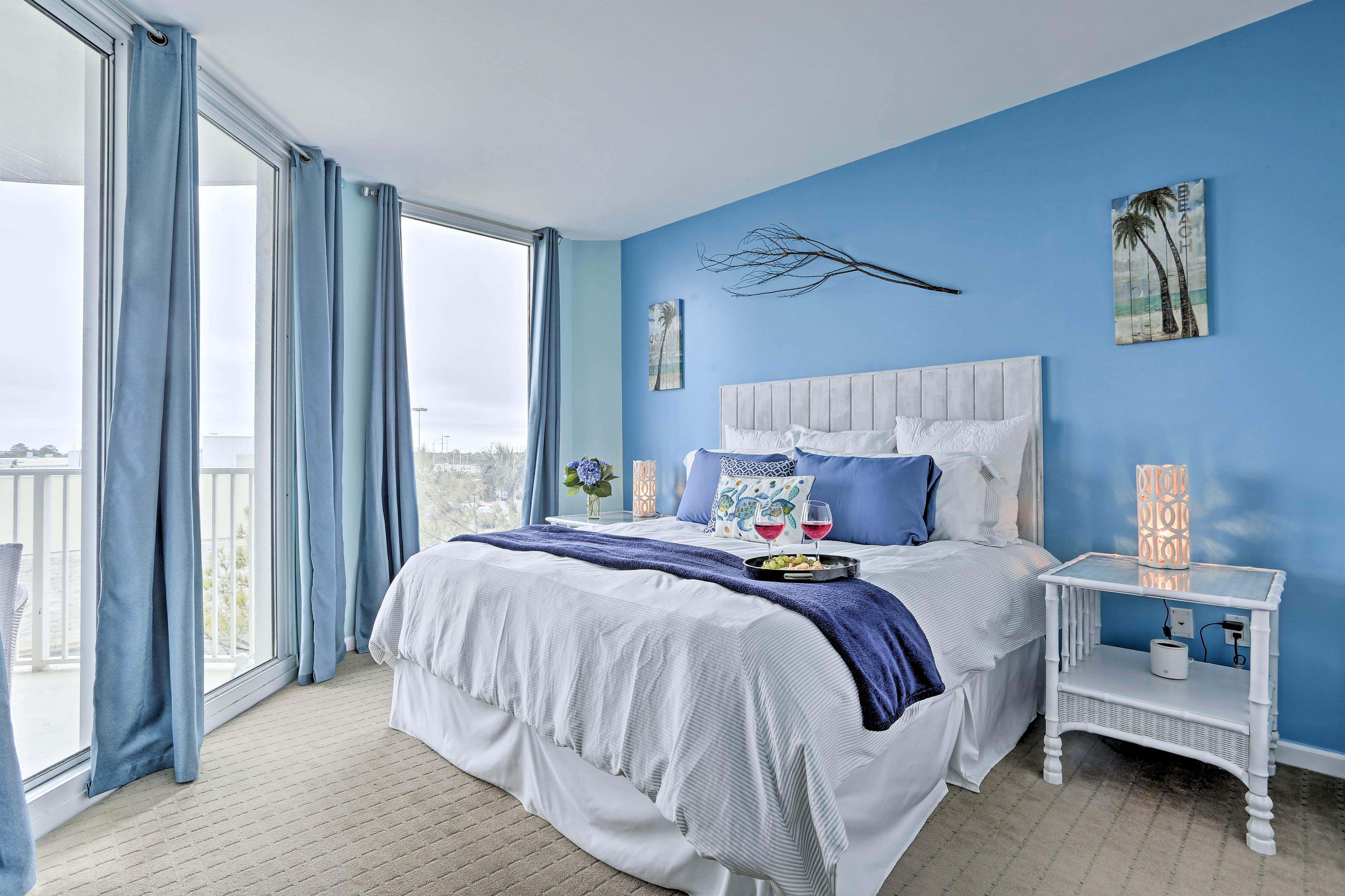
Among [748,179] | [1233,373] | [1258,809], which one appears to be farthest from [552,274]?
[1258,809]

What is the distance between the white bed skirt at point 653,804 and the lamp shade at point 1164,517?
0.57 m

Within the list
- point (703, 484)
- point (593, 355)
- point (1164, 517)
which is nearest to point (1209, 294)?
point (1164, 517)

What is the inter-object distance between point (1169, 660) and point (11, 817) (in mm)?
3296

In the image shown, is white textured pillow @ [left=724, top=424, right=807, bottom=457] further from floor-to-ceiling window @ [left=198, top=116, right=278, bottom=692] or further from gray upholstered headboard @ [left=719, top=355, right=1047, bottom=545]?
floor-to-ceiling window @ [left=198, top=116, right=278, bottom=692]

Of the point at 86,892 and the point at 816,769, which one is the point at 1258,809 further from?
the point at 86,892

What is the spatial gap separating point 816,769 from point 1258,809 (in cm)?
143

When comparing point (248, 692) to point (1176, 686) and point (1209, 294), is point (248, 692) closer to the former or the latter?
point (1176, 686)

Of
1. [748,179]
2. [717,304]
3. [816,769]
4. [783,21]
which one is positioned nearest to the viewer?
[816,769]

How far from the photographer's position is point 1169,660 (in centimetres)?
227

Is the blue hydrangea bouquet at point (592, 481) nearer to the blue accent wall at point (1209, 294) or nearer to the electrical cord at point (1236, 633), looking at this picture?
the blue accent wall at point (1209, 294)

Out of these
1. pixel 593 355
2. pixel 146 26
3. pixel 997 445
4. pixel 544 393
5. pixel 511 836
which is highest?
pixel 146 26

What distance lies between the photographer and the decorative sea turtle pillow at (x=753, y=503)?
107 inches

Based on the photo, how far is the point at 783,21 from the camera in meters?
2.39

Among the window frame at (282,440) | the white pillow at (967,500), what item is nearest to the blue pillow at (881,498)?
the white pillow at (967,500)
